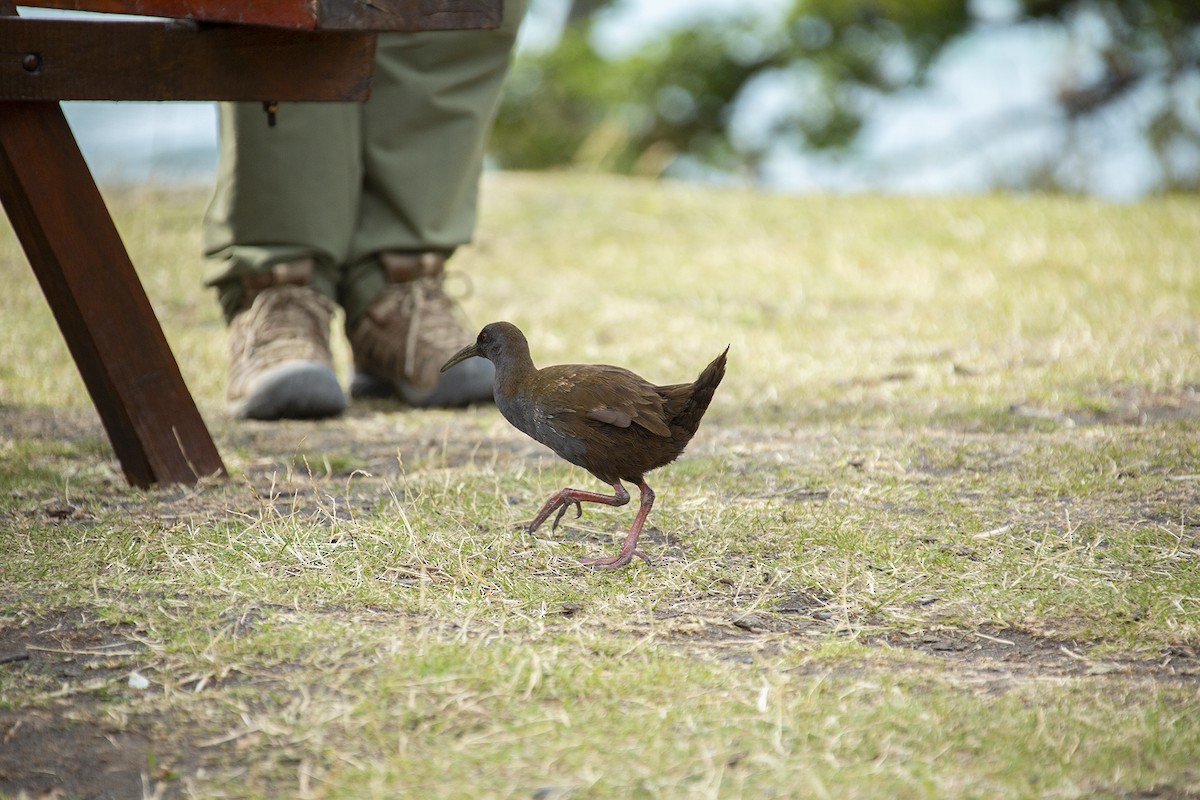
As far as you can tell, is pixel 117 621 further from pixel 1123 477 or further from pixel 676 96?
pixel 676 96

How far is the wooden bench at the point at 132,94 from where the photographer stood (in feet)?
8.93

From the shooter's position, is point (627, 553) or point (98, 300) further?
point (98, 300)

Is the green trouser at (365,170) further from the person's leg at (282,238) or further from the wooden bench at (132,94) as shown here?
the wooden bench at (132,94)

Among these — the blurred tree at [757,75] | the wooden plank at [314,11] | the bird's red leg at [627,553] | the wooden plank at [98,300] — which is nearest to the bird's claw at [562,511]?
the bird's red leg at [627,553]

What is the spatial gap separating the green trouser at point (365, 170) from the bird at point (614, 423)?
1.60 meters

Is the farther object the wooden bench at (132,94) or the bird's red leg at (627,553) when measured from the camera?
the wooden bench at (132,94)

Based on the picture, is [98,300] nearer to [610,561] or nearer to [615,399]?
[615,399]

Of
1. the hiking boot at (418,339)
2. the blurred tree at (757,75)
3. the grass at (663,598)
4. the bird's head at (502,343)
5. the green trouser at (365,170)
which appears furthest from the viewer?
the blurred tree at (757,75)

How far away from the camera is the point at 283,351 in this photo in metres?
4.00

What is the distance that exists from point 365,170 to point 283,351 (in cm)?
73

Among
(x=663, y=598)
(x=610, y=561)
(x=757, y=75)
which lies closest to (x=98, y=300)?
(x=610, y=561)

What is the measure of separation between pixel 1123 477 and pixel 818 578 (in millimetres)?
1054

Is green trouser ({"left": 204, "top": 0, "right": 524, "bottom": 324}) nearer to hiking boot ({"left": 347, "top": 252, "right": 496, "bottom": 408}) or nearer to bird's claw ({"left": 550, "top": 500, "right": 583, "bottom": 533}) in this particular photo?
hiking boot ({"left": 347, "top": 252, "right": 496, "bottom": 408})

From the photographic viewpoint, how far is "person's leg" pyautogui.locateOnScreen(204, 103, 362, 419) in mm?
3934
